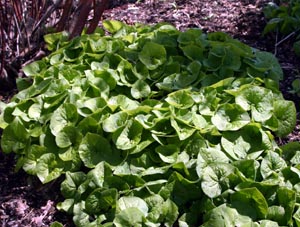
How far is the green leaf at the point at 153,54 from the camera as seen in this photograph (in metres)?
3.46

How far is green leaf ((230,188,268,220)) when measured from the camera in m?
2.61

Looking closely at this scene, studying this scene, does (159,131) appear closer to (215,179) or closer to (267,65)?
(215,179)

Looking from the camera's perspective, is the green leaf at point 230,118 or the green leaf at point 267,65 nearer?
the green leaf at point 230,118

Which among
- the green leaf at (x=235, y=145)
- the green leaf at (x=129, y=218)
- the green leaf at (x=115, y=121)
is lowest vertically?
the green leaf at (x=129, y=218)

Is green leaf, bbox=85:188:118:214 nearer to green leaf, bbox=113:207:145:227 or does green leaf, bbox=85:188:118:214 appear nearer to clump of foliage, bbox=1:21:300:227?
clump of foliage, bbox=1:21:300:227

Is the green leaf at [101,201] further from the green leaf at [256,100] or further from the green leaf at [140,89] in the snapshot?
the green leaf at [256,100]

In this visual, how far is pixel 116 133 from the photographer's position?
2.92m

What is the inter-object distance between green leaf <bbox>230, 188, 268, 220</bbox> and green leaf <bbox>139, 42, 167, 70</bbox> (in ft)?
3.66

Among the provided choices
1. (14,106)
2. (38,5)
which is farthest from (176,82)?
(38,5)

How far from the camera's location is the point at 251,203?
8.67ft

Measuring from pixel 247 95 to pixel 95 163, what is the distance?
90 cm

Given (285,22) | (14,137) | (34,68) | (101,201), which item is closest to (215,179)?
(101,201)

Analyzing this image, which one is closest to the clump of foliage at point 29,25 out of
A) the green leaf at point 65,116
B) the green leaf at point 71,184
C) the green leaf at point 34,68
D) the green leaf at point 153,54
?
the green leaf at point 34,68

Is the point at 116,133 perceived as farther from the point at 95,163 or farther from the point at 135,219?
the point at 135,219
